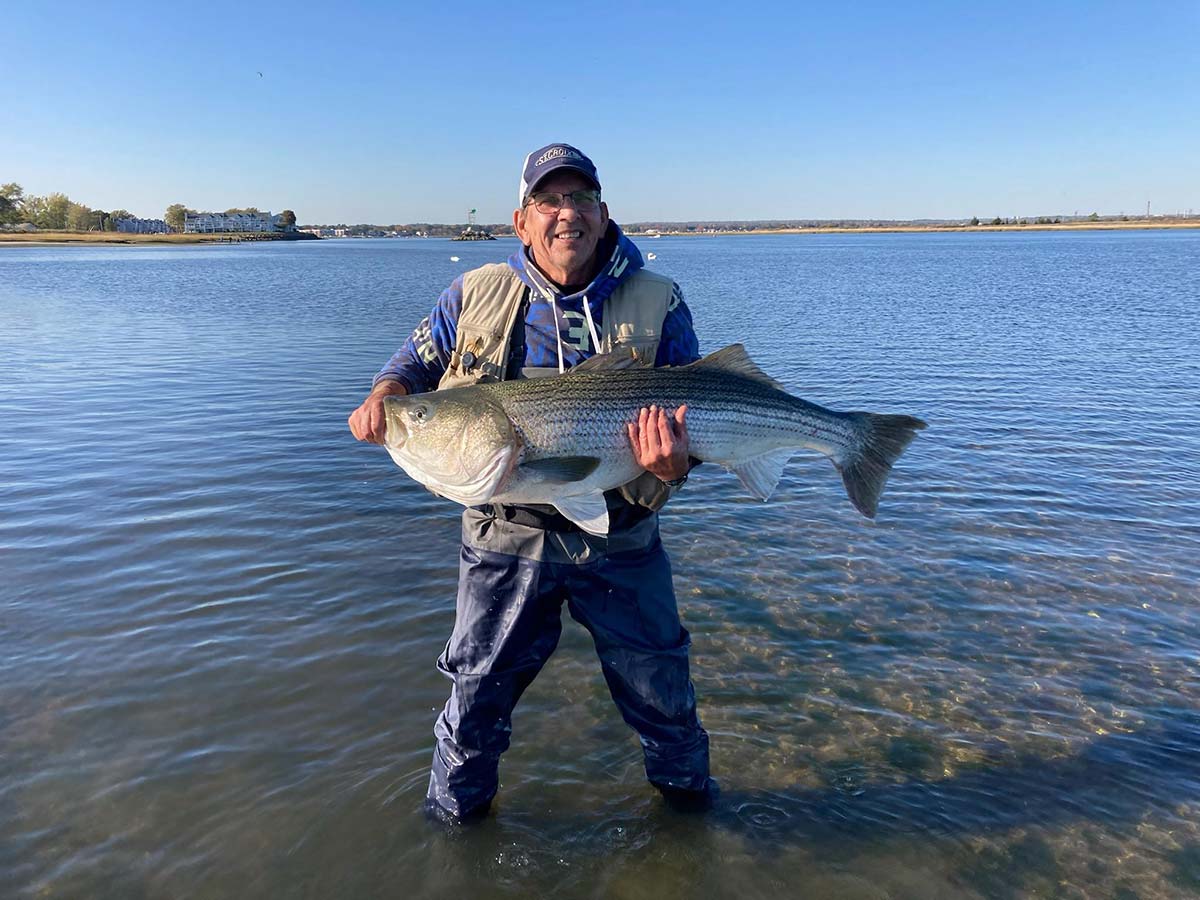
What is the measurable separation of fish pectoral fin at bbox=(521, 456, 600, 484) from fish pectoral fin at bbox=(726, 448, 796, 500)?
100 centimetres

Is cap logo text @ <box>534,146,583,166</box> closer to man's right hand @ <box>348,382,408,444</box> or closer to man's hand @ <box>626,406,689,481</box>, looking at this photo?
man's hand @ <box>626,406,689,481</box>

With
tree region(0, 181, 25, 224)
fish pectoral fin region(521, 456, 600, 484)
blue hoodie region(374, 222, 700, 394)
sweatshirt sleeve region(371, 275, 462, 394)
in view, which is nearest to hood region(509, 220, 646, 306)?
blue hoodie region(374, 222, 700, 394)

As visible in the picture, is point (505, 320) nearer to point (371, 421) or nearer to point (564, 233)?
point (564, 233)

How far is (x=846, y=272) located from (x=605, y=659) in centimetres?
6906

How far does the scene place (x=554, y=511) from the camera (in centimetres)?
404

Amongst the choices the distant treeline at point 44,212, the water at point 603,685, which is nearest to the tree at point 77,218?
the distant treeline at point 44,212

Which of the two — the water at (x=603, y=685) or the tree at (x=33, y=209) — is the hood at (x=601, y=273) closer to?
the water at (x=603, y=685)

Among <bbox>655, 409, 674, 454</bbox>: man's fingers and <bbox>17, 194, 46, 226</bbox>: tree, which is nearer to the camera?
<bbox>655, 409, 674, 454</bbox>: man's fingers

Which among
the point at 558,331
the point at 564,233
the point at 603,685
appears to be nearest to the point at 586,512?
the point at 558,331

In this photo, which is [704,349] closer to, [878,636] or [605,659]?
[878,636]

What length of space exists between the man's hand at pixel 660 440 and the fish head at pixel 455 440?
0.64m

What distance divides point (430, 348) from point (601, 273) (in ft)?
3.68

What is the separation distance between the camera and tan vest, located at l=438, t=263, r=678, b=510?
166 inches

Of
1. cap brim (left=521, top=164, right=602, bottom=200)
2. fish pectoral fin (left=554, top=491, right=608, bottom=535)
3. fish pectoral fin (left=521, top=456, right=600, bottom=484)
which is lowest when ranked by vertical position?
fish pectoral fin (left=554, top=491, right=608, bottom=535)
